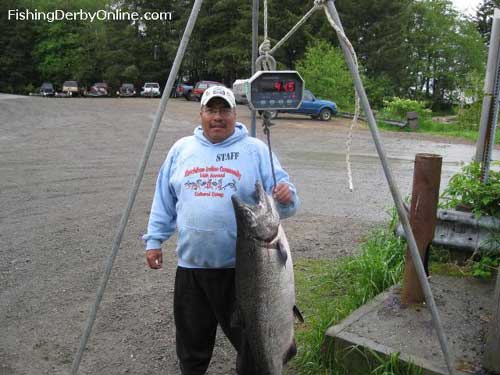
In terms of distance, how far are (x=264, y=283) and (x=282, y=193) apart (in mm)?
511

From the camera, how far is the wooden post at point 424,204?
11.7 feet

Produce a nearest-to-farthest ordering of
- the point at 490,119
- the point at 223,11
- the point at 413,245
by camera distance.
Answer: the point at 413,245 → the point at 490,119 → the point at 223,11

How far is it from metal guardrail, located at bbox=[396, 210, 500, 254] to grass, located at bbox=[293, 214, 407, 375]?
0.39 m

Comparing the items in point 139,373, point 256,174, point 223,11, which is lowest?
point 139,373

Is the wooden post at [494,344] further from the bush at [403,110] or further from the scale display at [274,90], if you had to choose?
the bush at [403,110]

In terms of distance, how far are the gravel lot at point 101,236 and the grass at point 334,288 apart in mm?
581

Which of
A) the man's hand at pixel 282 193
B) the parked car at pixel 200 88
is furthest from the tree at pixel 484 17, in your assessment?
the man's hand at pixel 282 193

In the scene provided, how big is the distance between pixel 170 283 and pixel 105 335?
3.67ft

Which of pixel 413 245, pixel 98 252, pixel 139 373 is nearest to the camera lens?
pixel 413 245

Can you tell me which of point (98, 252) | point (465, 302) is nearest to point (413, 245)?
point (465, 302)

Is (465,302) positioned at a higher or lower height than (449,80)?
lower

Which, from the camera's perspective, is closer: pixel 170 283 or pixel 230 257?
pixel 230 257

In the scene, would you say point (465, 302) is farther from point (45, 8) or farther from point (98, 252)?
point (45, 8)

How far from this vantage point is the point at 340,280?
4.78m
